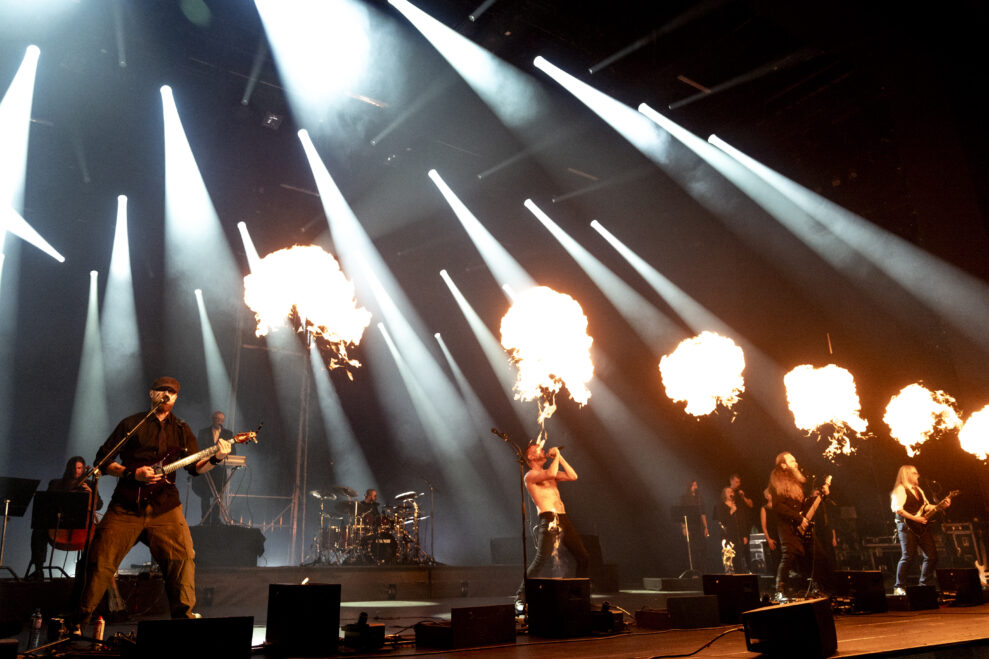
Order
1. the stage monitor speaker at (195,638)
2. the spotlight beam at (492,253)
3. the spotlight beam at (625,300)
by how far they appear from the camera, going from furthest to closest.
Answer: the spotlight beam at (625,300) < the spotlight beam at (492,253) < the stage monitor speaker at (195,638)

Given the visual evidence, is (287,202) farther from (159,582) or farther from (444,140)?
(159,582)

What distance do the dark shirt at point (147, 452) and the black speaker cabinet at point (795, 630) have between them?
455 centimetres

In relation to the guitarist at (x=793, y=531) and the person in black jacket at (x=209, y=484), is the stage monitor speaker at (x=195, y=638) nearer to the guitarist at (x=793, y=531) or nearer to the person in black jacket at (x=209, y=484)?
the guitarist at (x=793, y=531)

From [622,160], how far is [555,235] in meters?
2.76

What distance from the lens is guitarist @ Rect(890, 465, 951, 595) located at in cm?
941

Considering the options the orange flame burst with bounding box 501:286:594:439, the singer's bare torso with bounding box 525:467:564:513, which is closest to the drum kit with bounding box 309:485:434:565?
the orange flame burst with bounding box 501:286:594:439

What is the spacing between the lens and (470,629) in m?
5.39

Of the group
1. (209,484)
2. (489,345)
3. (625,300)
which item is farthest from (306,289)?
(625,300)

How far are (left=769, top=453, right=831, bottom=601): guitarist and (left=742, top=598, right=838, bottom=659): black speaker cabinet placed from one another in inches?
151

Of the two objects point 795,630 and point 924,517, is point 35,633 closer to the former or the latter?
point 795,630

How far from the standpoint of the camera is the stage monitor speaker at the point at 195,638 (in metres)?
3.87

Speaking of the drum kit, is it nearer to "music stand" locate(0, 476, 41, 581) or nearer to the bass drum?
the bass drum

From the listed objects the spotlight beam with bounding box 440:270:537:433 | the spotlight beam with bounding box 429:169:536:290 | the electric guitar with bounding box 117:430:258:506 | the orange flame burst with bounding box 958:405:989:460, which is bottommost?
the electric guitar with bounding box 117:430:258:506

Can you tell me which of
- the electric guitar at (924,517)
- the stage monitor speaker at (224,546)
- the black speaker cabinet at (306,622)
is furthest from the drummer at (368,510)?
the electric guitar at (924,517)
